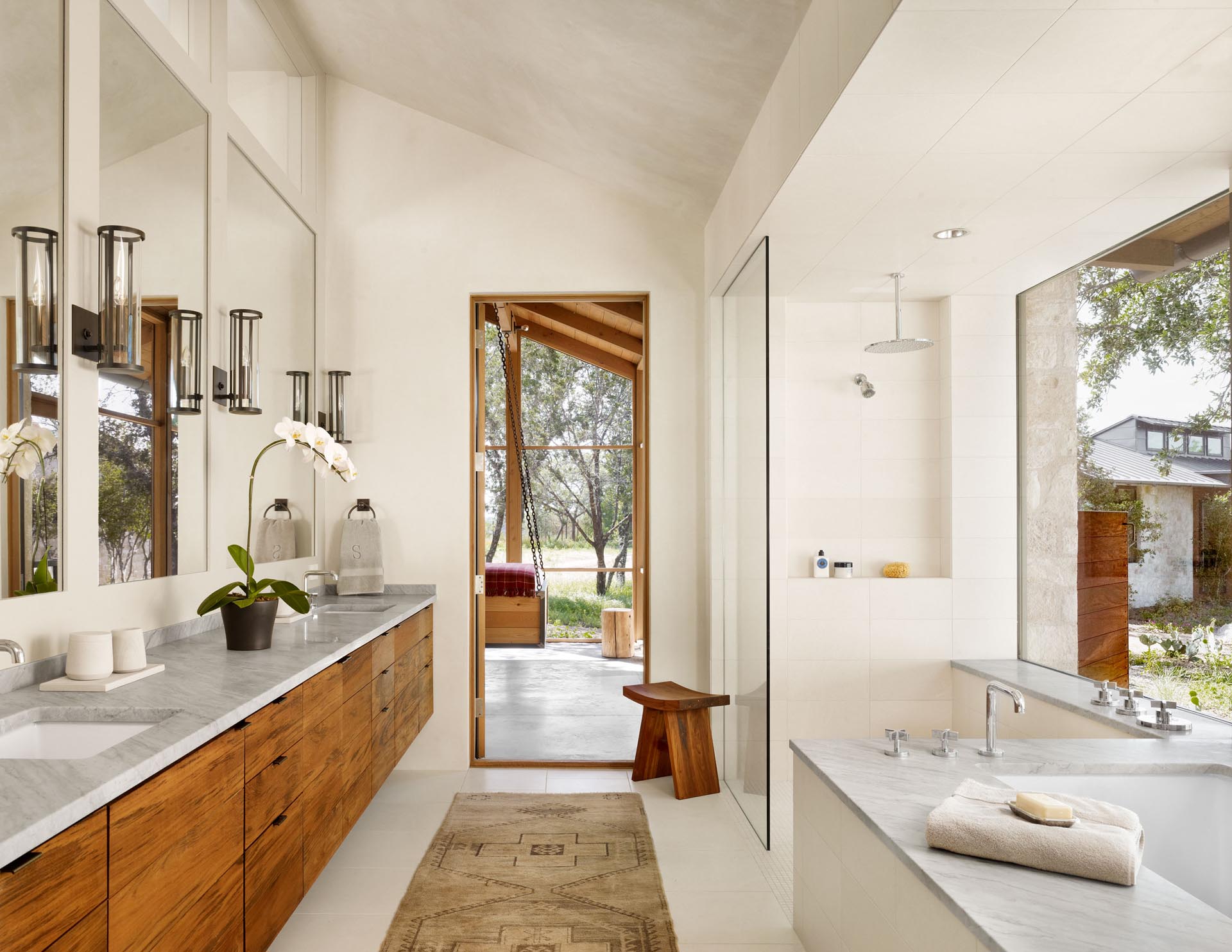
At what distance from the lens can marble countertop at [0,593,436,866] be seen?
1.23 m

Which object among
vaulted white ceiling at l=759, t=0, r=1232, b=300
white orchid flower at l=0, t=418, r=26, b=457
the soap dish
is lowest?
the soap dish

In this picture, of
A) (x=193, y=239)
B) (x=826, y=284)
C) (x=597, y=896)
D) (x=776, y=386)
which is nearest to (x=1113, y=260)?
(x=826, y=284)

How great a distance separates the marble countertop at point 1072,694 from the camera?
2760 millimetres

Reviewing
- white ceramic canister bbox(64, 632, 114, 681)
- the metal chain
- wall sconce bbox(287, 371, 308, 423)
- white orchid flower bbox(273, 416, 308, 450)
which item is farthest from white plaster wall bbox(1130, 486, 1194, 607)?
the metal chain

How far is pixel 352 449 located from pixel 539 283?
1277 mm

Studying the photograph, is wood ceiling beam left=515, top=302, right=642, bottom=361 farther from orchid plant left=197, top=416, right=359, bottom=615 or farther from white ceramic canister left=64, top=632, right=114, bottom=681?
white ceramic canister left=64, top=632, right=114, bottom=681

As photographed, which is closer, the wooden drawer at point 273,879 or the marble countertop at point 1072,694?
the wooden drawer at point 273,879

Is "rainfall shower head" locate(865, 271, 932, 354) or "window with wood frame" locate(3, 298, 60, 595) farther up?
"rainfall shower head" locate(865, 271, 932, 354)

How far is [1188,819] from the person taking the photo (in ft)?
8.07

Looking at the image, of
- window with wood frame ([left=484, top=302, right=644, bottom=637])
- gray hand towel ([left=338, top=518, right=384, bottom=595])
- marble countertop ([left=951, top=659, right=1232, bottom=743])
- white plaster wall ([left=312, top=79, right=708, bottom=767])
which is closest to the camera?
marble countertop ([left=951, top=659, right=1232, bottom=743])

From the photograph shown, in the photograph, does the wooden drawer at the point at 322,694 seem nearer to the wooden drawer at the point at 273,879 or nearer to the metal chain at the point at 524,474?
the wooden drawer at the point at 273,879

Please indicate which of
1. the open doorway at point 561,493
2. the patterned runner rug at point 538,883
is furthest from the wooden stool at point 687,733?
the open doorway at point 561,493

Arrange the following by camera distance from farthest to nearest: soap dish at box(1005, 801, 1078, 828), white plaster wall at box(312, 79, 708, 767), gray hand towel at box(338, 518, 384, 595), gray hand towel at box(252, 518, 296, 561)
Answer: white plaster wall at box(312, 79, 708, 767) → gray hand towel at box(338, 518, 384, 595) → gray hand towel at box(252, 518, 296, 561) → soap dish at box(1005, 801, 1078, 828)

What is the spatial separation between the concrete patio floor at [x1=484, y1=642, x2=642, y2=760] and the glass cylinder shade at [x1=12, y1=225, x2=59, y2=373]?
300 cm
